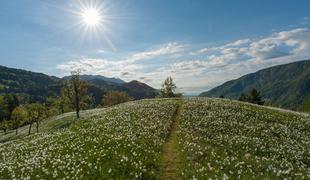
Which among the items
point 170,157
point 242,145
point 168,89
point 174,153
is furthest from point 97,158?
point 168,89

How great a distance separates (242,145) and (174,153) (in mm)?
6652

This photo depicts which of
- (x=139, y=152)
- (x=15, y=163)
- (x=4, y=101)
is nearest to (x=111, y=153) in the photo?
(x=139, y=152)

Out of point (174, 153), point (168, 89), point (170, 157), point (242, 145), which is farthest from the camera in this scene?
point (168, 89)

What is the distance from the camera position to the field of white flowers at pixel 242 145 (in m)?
16.4

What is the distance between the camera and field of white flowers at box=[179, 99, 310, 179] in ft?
53.9

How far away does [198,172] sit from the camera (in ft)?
52.6

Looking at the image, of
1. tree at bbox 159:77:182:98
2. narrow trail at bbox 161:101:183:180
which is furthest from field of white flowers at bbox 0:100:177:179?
tree at bbox 159:77:182:98

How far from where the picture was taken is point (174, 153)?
20.7m

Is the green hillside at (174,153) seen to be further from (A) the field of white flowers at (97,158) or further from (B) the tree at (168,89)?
(B) the tree at (168,89)

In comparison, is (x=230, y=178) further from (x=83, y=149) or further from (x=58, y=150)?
(x=58, y=150)

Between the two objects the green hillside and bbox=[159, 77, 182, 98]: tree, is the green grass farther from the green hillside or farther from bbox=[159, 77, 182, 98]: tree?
bbox=[159, 77, 182, 98]: tree

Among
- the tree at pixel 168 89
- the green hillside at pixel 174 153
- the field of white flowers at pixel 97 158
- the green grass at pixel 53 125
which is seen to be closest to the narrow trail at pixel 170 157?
the green hillside at pixel 174 153

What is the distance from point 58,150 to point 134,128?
876cm

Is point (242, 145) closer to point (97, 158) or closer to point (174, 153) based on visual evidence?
point (174, 153)
